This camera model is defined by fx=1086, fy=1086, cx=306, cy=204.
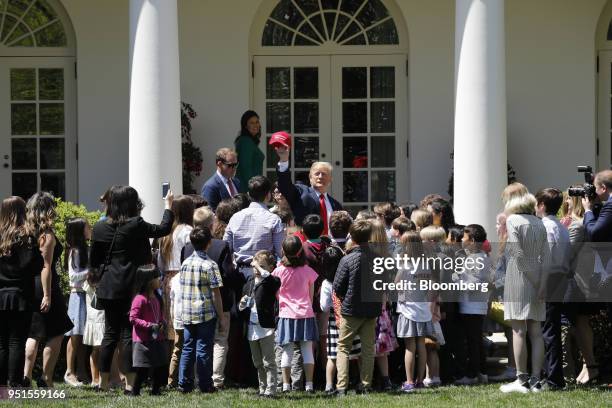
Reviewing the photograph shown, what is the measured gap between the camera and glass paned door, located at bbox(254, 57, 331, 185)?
15.0m

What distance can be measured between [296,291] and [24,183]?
7.28 m

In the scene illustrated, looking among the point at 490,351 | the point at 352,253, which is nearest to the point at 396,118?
the point at 490,351

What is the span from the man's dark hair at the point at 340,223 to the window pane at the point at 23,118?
22.8 ft

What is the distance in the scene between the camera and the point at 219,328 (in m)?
9.03

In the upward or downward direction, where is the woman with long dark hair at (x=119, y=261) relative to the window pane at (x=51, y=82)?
downward

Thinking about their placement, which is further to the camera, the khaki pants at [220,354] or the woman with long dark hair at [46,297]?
the khaki pants at [220,354]

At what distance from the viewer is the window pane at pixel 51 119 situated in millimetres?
14969

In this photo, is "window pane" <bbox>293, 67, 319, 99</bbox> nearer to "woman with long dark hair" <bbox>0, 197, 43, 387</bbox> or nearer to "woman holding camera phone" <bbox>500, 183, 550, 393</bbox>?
"woman holding camera phone" <bbox>500, 183, 550, 393</bbox>

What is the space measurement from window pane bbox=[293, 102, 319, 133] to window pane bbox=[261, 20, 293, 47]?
0.87 m

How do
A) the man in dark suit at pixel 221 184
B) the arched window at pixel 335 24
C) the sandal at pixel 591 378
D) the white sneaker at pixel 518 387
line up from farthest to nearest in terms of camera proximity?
the arched window at pixel 335 24 → the man in dark suit at pixel 221 184 → the sandal at pixel 591 378 → the white sneaker at pixel 518 387

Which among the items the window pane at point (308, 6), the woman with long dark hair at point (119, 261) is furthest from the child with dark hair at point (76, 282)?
the window pane at point (308, 6)

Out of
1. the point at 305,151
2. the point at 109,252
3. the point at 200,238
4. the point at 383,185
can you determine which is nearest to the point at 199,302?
the point at 200,238

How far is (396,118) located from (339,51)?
1.21 meters

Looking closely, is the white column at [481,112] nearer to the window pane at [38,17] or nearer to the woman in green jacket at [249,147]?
the woman in green jacket at [249,147]
